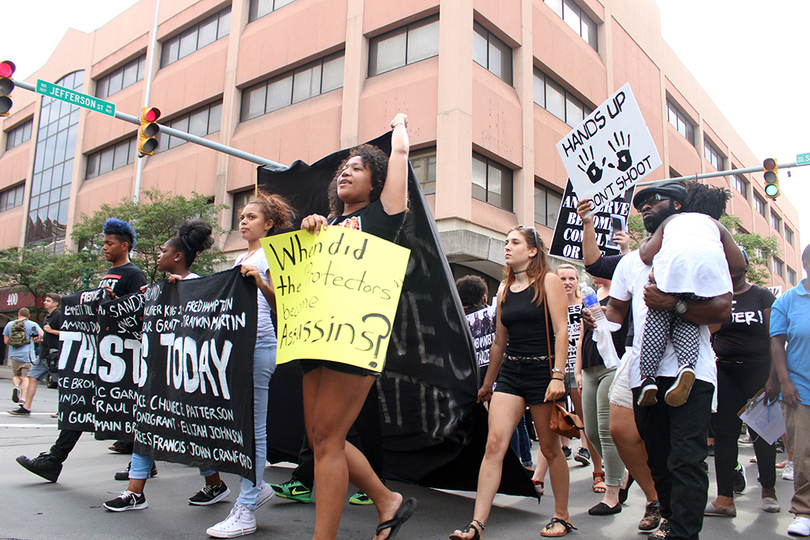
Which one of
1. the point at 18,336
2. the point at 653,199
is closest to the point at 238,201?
the point at 18,336

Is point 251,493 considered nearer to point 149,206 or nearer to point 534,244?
point 534,244

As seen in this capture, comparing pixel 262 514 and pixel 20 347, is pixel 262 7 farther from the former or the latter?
pixel 262 514

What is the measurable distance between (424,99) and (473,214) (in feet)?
11.7

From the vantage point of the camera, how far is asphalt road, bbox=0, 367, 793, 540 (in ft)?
10.7

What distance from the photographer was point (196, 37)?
25125mm

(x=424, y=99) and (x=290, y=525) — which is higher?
(x=424, y=99)

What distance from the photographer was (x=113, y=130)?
89.4 ft

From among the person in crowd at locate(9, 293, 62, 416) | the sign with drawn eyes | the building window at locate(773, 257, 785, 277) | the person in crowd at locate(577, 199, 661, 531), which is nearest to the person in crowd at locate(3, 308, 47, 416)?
the person in crowd at locate(9, 293, 62, 416)

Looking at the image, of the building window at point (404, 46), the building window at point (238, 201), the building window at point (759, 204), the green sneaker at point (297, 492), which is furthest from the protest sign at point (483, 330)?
the building window at point (759, 204)

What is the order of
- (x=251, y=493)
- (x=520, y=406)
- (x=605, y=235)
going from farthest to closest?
(x=605, y=235)
(x=520, y=406)
(x=251, y=493)

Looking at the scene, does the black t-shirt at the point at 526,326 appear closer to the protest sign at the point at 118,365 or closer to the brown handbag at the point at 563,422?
the brown handbag at the point at 563,422

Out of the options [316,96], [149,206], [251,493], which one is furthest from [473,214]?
[251,493]

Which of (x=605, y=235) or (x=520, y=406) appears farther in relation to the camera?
(x=605, y=235)

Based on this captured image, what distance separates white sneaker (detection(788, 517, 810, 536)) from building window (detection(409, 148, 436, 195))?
13.6m
